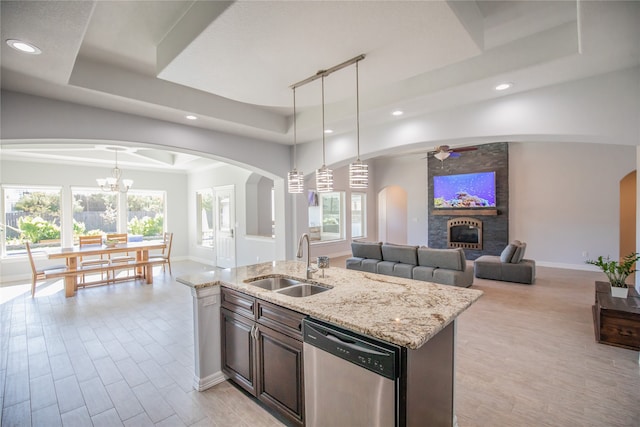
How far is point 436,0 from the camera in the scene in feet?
5.69

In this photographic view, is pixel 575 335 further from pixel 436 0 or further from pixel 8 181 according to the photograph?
pixel 8 181

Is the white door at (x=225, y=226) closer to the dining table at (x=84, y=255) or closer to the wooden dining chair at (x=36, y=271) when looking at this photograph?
the dining table at (x=84, y=255)

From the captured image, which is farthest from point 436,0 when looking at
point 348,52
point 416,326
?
point 416,326

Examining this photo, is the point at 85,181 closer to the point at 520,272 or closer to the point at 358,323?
the point at 358,323

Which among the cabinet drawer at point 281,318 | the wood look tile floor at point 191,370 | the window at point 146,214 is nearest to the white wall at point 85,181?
the window at point 146,214

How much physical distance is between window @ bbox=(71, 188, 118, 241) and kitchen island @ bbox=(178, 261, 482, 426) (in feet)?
22.1

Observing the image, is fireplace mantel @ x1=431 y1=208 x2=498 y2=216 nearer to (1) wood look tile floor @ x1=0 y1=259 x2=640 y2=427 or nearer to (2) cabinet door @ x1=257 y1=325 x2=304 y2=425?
(1) wood look tile floor @ x1=0 y1=259 x2=640 y2=427

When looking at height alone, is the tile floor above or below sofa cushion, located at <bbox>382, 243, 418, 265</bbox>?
below

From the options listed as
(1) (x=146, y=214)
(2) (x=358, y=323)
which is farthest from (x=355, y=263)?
(1) (x=146, y=214)

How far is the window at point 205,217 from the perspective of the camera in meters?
8.61

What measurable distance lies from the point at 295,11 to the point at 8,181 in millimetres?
8147

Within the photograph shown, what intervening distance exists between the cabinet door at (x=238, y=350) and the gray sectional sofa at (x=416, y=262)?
3.55 metres

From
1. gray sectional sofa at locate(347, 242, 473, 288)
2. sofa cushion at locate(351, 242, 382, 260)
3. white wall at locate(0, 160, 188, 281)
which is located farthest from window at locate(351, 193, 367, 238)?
white wall at locate(0, 160, 188, 281)

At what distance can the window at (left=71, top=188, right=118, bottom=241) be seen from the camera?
7.39 metres
